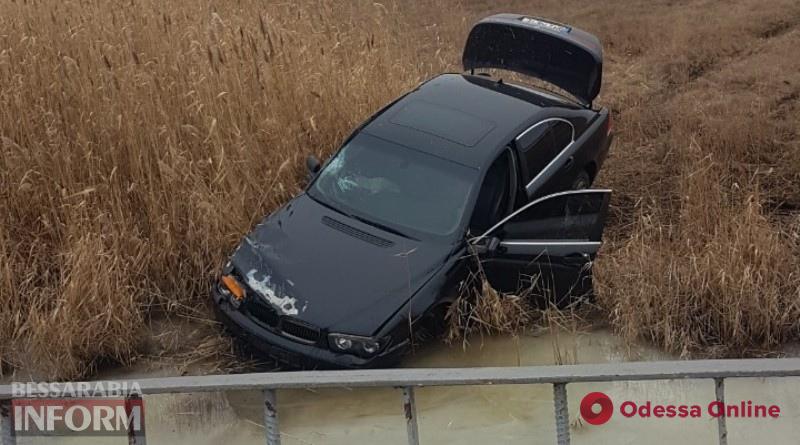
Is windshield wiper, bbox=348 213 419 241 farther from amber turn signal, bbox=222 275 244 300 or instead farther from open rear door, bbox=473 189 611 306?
amber turn signal, bbox=222 275 244 300

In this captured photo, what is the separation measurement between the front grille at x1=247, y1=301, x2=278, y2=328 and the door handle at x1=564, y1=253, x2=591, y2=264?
216 centimetres

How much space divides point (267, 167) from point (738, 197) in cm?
424

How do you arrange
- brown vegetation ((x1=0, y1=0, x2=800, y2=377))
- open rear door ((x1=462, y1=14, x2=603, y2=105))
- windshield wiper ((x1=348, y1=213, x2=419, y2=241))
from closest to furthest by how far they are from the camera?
windshield wiper ((x1=348, y1=213, x2=419, y2=241)), brown vegetation ((x1=0, y1=0, x2=800, y2=377)), open rear door ((x1=462, y1=14, x2=603, y2=105))

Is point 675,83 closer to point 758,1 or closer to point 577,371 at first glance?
point 758,1

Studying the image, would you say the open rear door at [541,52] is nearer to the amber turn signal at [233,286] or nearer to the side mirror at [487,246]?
the side mirror at [487,246]

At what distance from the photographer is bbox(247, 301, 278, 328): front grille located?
18.8 ft

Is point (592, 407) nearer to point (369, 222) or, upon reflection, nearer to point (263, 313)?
point (369, 222)

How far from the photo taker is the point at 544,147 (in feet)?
22.6

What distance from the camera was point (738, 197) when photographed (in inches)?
302

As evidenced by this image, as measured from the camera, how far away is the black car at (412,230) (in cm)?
567

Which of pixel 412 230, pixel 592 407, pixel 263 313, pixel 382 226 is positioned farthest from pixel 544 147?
pixel 263 313

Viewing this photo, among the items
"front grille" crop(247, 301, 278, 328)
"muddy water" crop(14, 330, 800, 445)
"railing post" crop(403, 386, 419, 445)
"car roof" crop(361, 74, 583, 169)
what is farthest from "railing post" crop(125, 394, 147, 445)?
"car roof" crop(361, 74, 583, 169)

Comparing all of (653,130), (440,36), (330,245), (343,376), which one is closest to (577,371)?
(343,376)

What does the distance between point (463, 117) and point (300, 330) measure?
2206 millimetres
